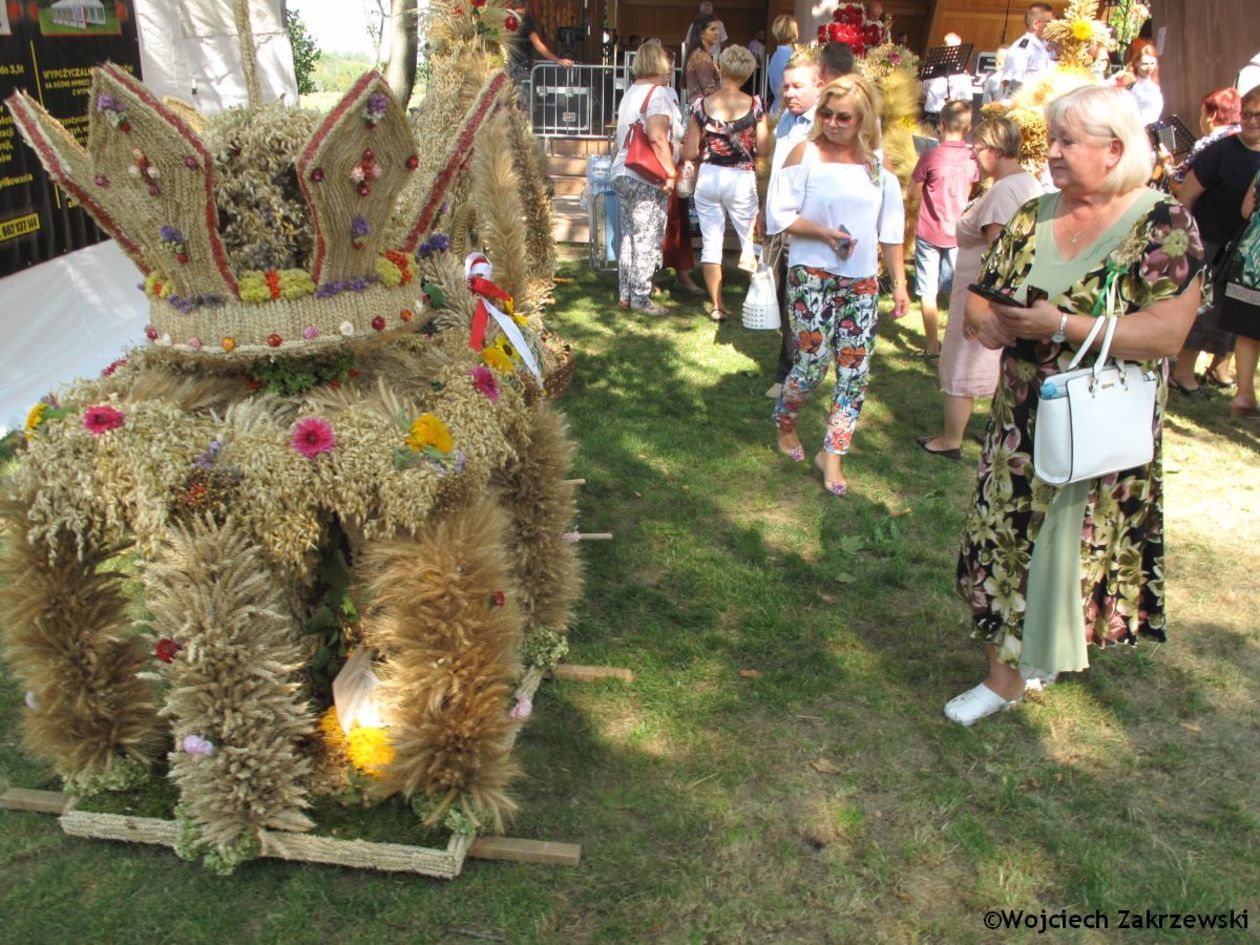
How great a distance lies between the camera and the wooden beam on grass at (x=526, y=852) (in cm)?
256

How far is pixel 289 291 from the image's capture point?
7.43ft

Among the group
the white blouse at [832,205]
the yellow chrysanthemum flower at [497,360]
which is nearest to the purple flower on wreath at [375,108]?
the yellow chrysanthemum flower at [497,360]

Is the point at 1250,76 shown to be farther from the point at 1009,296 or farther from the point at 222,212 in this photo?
the point at 222,212

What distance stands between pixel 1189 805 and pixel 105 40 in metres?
7.68

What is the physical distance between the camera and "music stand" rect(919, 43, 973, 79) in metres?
12.6

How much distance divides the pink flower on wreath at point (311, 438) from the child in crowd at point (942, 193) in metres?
5.03

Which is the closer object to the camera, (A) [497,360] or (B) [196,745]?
(B) [196,745]

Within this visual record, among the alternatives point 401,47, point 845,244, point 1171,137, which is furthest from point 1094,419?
point 401,47

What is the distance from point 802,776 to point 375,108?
221 cm

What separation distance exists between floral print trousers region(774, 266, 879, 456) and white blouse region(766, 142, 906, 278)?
69 mm

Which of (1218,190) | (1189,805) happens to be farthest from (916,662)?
(1218,190)

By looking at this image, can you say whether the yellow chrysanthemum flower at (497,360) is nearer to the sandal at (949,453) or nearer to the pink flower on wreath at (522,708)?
the pink flower on wreath at (522,708)

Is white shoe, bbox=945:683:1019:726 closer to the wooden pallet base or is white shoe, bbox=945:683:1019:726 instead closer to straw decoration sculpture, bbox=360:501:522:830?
the wooden pallet base

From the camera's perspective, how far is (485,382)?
2588mm
